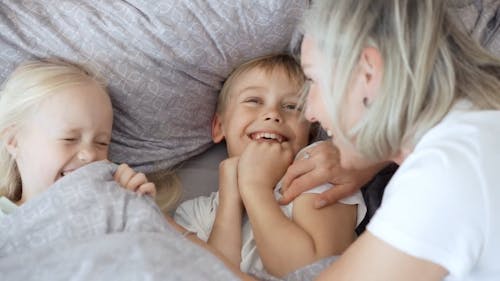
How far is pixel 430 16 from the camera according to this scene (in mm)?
924

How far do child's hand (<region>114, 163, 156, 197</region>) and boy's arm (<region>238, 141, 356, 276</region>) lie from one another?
213 mm

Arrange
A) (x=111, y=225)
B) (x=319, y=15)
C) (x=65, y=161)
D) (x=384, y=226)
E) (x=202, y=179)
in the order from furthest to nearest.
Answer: (x=202, y=179) < (x=65, y=161) < (x=111, y=225) < (x=319, y=15) < (x=384, y=226)

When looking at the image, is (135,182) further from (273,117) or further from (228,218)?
(273,117)

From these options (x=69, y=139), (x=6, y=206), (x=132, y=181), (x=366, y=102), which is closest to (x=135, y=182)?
(x=132, y=181)

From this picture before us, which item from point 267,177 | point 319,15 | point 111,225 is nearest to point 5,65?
point 111,225

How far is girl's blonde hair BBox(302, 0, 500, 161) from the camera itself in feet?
2.95

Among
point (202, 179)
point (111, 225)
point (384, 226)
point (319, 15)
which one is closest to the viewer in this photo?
point (384, 226)

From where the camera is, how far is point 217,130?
1522mm

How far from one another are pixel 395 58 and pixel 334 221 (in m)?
0.45

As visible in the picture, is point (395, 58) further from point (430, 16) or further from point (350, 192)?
point (350, 192)

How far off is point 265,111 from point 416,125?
0.54m

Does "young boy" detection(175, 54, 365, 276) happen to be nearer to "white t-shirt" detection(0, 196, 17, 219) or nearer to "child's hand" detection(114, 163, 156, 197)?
"child's hand" detection(114, 163, 156, 197)

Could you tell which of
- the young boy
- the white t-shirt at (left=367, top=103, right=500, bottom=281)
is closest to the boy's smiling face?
the young boy

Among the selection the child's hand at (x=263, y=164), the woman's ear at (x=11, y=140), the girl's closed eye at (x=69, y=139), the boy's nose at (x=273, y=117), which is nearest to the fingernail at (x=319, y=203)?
the child's hand at (x=263, y=164)
